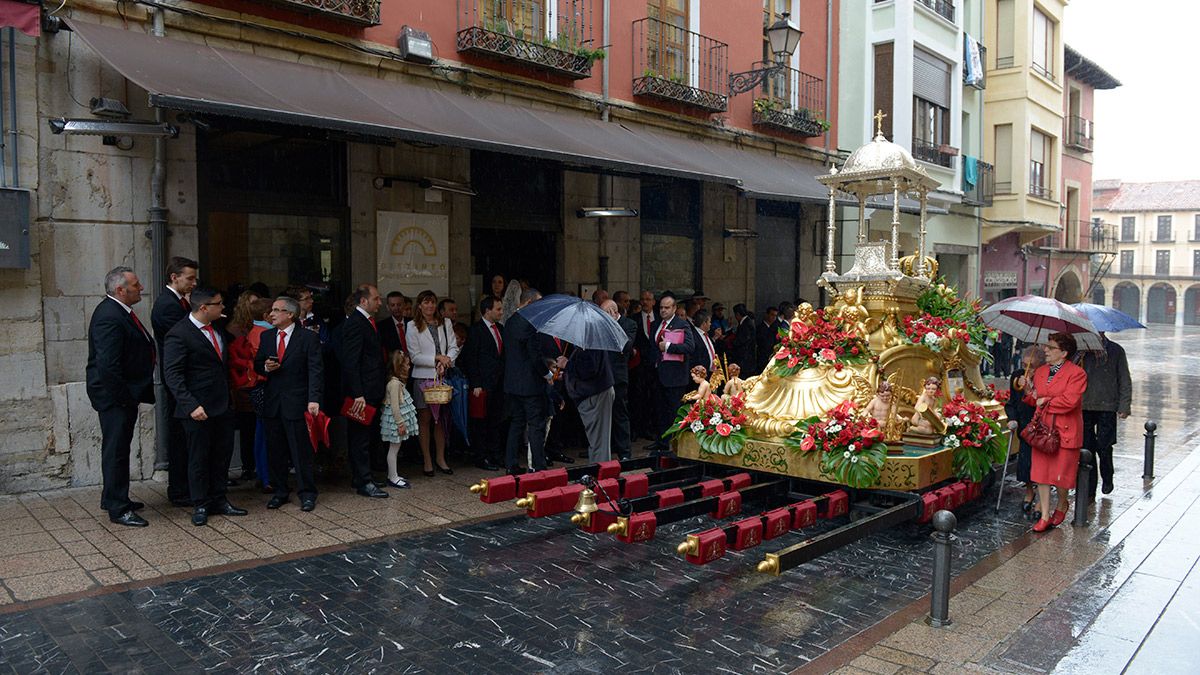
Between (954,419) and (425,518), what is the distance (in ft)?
15.2

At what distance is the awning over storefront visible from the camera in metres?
7.16

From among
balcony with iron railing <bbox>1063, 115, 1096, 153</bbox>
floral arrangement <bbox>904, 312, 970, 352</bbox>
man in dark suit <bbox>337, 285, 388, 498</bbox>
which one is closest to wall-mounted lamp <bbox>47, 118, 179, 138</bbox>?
man in dark suit <bbox>337, 285, 388, 498</bbox>

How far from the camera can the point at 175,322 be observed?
7395 millimetres

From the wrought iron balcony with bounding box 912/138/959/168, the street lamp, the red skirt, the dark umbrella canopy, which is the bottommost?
the red skirt

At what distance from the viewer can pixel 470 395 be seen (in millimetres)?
9625

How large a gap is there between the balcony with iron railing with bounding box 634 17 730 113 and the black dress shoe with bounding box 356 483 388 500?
25.5ft

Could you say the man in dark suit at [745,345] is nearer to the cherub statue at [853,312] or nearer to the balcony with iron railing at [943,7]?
the cherub statue at [853,312]

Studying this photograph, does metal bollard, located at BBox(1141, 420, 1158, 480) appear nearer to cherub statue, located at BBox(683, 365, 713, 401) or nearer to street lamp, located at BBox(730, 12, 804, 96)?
cherub statue, located at BBox(683, 365, 713, 401)

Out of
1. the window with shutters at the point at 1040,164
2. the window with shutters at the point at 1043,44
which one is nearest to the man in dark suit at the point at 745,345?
the window with shutters at the point at 1040,164

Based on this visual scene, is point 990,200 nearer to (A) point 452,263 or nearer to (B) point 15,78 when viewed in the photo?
(A) point 452,263

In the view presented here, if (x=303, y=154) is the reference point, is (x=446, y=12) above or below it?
above

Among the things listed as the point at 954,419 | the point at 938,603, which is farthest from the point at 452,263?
the point at 938,603

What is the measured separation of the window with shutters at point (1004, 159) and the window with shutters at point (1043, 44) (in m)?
2.23

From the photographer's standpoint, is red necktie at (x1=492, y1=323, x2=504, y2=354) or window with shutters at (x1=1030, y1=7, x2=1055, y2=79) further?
window with shutters at (x1=1030, y1=7, x2=1055, y2=79)
